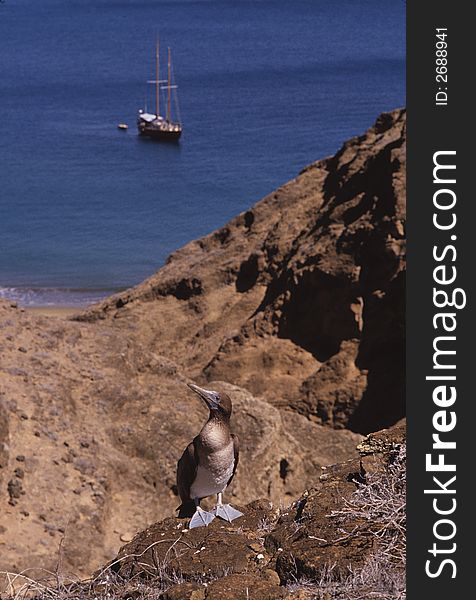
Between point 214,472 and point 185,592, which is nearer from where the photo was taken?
point 185,592

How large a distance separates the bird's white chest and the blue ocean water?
3783 cm

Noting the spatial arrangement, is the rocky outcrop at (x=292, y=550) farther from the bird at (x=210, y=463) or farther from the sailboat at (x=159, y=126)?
the sailboat at (x=159, y=126)

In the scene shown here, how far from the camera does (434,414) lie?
18.6 feet

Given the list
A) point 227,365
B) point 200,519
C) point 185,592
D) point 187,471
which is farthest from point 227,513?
point 227,365

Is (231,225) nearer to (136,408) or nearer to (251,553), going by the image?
(136,408)

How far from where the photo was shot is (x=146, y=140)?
8519cm

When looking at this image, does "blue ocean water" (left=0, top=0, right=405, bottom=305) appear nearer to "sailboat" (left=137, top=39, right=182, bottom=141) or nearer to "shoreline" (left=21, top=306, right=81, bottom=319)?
"sailboat" (left=137, top=39, right=182, bottom=141)

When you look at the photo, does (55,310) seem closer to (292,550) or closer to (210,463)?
(210,463)

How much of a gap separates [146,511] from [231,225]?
1611 cm

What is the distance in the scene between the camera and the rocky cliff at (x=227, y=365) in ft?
44.5

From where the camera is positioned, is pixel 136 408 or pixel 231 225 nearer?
pixel 136 408

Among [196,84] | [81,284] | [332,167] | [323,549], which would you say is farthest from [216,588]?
[196,84]

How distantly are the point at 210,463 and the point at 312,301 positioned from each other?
1440 cm

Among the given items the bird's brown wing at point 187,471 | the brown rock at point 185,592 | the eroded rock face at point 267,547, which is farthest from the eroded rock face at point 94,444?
the brown rock at point 185,592
